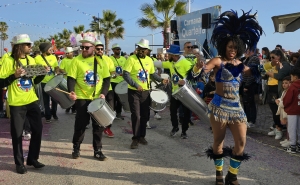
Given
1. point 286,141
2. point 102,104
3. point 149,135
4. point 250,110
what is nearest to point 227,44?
point 102,104

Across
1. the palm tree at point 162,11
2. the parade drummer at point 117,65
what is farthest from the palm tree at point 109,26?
the parade drummer at point 117,65

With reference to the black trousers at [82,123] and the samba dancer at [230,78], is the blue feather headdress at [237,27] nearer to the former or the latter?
the samba dancer at [230,78]

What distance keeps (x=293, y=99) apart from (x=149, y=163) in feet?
9.07

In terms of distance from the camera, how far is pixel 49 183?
4266 mm

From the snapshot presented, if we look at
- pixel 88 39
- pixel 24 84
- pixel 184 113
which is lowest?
pixel 184 113

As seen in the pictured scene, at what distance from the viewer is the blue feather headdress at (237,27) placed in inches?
156

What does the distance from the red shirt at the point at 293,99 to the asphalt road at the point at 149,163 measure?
75 centimetres

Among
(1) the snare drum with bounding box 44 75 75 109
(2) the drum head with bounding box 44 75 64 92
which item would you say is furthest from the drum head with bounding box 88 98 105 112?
(2) the drum head with bounding box 44 75 64 92

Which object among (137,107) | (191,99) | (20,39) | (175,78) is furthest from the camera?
(175,78)

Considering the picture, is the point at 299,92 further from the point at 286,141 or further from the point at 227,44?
the point at 227,44

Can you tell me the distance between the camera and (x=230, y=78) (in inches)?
150

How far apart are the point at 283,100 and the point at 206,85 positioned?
2064 millimetres

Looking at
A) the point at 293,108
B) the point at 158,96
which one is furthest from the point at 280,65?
the point at 158,96

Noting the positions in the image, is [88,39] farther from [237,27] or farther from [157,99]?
[237,27]
